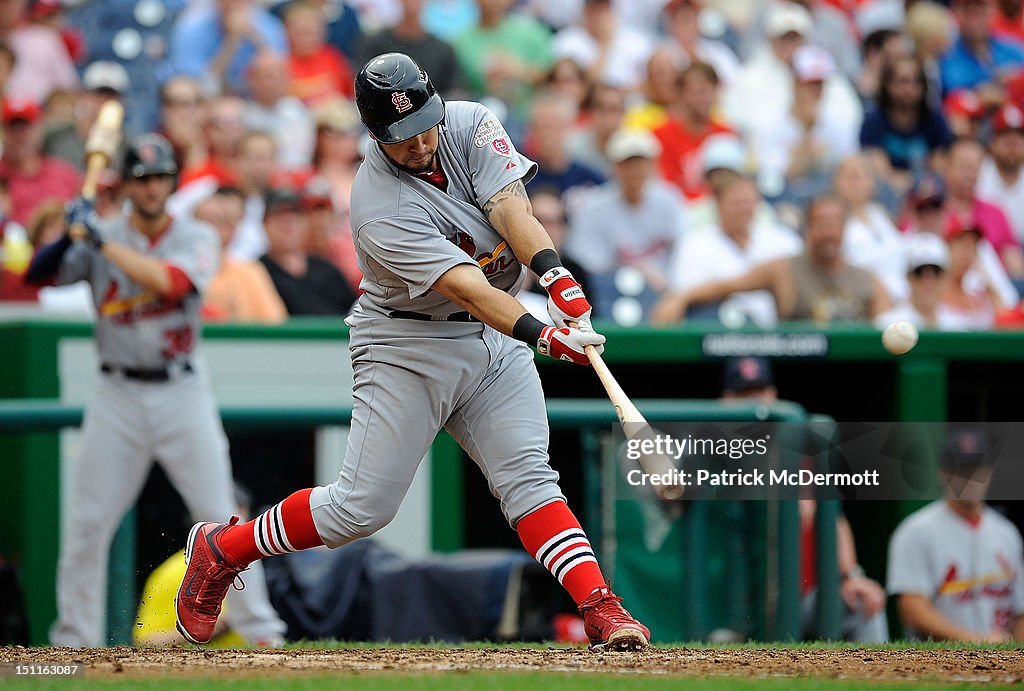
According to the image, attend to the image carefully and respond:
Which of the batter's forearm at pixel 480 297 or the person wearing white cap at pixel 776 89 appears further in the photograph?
the person wearing white cap at pixel 776 89

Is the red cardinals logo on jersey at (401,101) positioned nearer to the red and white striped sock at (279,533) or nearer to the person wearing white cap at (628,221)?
the red and white striped sock at (279,533)

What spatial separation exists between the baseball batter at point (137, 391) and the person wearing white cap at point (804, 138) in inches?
182

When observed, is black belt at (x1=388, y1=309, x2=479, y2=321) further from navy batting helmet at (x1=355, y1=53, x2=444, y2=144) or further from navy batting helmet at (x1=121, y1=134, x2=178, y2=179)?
navy batting helmet at (x1=121, y1=134, x2=178, y2=179)

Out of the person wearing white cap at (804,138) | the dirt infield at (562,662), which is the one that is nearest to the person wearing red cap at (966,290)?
the person wearing white cap at (804,138)

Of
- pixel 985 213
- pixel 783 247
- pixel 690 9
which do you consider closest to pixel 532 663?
pixel 783 247

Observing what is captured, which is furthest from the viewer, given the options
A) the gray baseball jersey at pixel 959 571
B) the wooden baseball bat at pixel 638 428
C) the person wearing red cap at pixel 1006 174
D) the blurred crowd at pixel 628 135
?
the person wearing red cap at pixel 1006 174

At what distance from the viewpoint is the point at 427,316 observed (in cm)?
438

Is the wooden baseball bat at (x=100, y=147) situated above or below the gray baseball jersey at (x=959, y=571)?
above

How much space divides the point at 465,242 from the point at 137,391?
268cm

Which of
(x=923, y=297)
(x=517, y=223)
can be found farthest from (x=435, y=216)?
(x=923, y=297)

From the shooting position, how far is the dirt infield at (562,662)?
402 cm

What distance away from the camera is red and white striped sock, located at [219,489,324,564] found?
14.6 ft

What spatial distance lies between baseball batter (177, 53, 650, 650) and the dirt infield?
217mm

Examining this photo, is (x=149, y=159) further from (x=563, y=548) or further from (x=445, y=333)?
(x=563, y=548)
